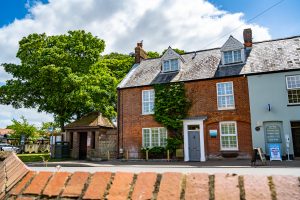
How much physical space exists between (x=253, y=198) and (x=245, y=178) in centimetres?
17

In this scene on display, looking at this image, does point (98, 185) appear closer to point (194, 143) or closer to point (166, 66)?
point (194, 143)

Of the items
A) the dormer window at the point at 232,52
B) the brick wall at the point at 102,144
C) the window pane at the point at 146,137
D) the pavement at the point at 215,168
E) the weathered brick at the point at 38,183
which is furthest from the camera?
the brick wall at the point at 102,144

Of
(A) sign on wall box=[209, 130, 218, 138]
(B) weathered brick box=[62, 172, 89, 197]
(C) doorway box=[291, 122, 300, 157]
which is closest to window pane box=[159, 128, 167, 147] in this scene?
(A) sign on wall box=[209, 130, 218, 138]

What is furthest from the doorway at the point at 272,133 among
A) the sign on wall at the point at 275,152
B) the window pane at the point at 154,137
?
the window pane at the point at 154,137

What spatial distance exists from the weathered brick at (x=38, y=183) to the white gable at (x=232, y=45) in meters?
23.4

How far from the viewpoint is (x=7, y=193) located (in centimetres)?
213

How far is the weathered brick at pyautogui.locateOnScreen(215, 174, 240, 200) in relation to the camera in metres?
1.62

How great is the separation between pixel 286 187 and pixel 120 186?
1072 millimetres

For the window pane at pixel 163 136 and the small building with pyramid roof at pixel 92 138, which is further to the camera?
the small building with pyramid roof at pixel 92 138

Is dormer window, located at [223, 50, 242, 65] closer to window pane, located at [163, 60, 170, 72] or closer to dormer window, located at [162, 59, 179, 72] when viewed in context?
dormer window, located at [162, 59, 179, 72]

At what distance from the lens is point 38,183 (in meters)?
2.16

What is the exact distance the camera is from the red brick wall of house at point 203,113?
2145 cm

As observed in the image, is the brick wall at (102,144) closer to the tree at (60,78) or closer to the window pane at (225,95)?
the tree at (60,78)

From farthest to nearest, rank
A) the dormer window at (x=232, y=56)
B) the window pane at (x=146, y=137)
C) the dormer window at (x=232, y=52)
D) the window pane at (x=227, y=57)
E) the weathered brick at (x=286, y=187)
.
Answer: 1. the window pane at (x=146, y=137)
2. the window pane at (x=227, y=57)
3. the dormer window at (x=232, y=56)
4. the dormer window at (x=232, y=52)
5. the weathered brick at (x=286, y=187)
